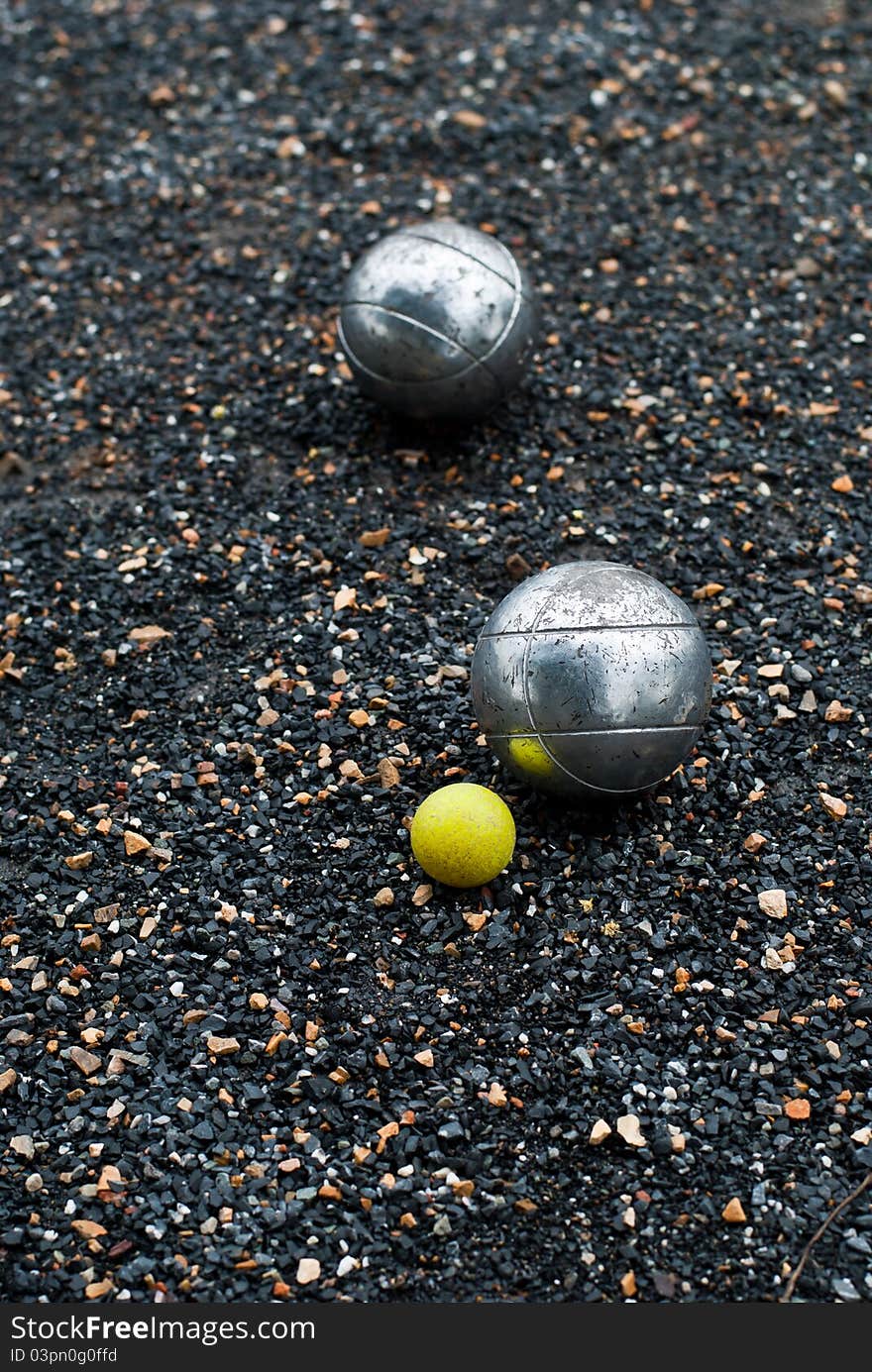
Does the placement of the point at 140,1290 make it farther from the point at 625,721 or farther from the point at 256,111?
A: the point at 256,111

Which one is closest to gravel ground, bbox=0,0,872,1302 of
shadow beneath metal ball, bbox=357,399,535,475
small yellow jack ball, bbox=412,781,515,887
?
shadow beneath metal ball, bbox=357,399,535,475

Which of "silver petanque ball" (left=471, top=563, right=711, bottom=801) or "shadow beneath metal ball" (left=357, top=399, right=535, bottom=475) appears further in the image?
"shadow beneath metal ball" (left=357, top=399, right=535, bottom=475)

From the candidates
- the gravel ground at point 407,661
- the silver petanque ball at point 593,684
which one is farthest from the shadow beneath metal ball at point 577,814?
the silver petanque ball at point 593,684

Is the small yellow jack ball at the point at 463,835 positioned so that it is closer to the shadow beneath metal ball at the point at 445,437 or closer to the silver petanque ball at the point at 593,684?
the silver petanque ball at the point at 593,684

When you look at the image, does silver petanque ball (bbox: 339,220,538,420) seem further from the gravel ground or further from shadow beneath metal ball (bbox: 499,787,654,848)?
shadow beneath metal ball (bbox: 499,787,654,848)

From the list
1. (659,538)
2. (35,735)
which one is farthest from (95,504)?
(659,538)
